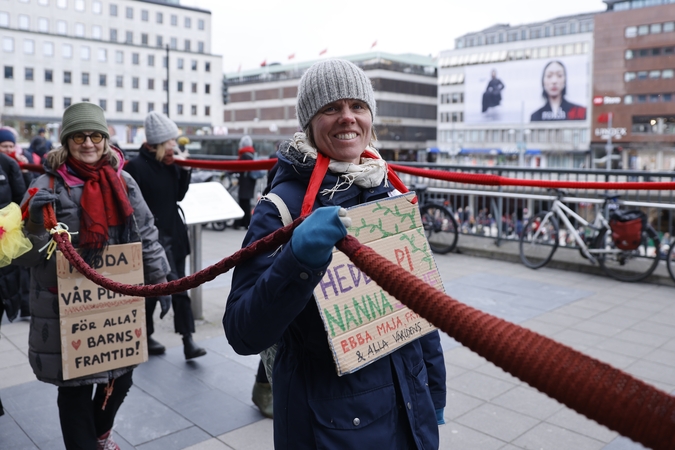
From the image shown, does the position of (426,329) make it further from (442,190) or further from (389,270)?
(442,190)

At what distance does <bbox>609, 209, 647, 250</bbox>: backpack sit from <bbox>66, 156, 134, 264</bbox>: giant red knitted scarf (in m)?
6.85

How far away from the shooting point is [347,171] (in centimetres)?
203

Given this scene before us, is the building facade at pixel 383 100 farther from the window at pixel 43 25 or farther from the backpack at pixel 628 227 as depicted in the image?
the backpack at pixel 628 227

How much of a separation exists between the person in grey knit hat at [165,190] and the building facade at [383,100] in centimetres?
9214

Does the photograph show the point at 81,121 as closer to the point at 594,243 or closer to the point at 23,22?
the point at 594,243

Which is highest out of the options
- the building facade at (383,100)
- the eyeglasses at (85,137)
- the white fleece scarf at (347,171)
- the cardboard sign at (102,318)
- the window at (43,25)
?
the window at (43,25)

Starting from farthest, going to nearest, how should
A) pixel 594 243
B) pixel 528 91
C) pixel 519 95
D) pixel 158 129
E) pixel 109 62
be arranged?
pixel 519 95 < pixel 528 91 < pixel 109 62 < pixel 594 243 < pixel 158 129

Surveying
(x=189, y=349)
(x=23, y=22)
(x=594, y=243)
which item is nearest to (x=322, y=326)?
(x=189, y=349)

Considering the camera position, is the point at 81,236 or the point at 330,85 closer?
the point at 330,85

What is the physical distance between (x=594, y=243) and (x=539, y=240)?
83 centimetres

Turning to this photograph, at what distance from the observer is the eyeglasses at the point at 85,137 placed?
3383 millimetres

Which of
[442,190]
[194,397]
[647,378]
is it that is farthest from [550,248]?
[194,397]

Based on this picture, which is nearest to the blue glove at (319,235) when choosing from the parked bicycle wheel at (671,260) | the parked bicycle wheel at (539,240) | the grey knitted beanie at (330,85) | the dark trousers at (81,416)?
the grey knitted beanie at (330,85)

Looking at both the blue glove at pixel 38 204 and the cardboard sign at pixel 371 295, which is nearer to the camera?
the cardboard sign at pixel 371 295
